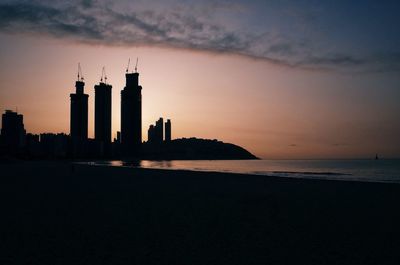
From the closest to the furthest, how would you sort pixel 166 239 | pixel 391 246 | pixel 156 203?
pixel 391 246 < pixel 166 239 < pixel 156 203

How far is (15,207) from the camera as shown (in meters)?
19.6

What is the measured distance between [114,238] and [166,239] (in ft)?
5.61

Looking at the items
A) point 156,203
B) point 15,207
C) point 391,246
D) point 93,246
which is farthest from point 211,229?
point 15,207

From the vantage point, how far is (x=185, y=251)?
11.2 metres

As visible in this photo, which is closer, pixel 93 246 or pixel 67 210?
pixel 93 246

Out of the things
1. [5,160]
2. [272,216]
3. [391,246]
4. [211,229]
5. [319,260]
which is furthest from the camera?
[5,160]

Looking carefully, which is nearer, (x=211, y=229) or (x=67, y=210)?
(x=211, y=229)

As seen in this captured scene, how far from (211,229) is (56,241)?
537 centimetres

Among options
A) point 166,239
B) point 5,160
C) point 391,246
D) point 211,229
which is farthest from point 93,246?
point 5,160

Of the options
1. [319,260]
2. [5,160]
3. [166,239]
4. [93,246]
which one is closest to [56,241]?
[93,246]

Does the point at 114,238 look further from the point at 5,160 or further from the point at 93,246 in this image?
the point at 5,160

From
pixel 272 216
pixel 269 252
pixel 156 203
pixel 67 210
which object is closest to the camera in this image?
pixel 269 252

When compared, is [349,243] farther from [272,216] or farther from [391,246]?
[272,216]

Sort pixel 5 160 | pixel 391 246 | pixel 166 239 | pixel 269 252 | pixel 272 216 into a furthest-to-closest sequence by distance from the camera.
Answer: pixel 5 160 < pixel 272 216 < pixel 166 239 < pixel 391 246 < pixel 269 252
